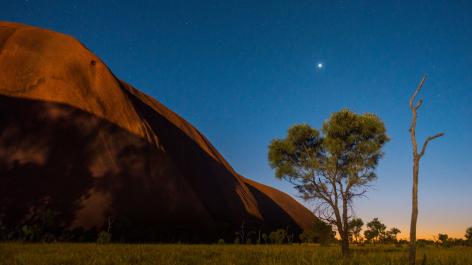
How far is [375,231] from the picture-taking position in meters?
78.2

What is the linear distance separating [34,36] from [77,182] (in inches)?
881

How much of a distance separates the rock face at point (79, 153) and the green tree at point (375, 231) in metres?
43.8

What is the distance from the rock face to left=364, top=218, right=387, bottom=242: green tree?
4382 centimetres

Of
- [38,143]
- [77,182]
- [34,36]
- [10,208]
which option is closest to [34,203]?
[10,208]

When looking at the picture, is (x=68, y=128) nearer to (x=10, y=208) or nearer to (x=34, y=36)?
(x=10, y=208)

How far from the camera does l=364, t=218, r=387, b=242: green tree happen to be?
78312 mm

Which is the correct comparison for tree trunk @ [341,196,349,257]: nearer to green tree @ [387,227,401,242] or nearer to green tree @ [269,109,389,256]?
green tree @ [269,109,389,256]

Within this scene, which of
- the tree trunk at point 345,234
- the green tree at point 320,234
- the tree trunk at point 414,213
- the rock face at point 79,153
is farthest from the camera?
the green tree at point 320,234

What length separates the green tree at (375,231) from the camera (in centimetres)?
7831

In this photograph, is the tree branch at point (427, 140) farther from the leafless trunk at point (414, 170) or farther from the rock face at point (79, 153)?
the rock face at point (79, 153)

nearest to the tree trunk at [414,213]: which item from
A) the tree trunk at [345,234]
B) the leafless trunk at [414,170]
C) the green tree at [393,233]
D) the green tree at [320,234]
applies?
the leafless trunk at [414,170]

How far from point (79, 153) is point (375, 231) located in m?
69.1

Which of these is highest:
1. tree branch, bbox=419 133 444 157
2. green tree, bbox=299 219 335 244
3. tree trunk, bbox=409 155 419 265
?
tree branch, bbox=419 133 444 157

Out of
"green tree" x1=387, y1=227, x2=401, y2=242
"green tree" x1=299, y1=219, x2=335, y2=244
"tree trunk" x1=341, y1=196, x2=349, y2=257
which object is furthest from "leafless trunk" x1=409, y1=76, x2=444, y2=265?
"green tree" x1=387, y1=227, x2=401, y2=242
